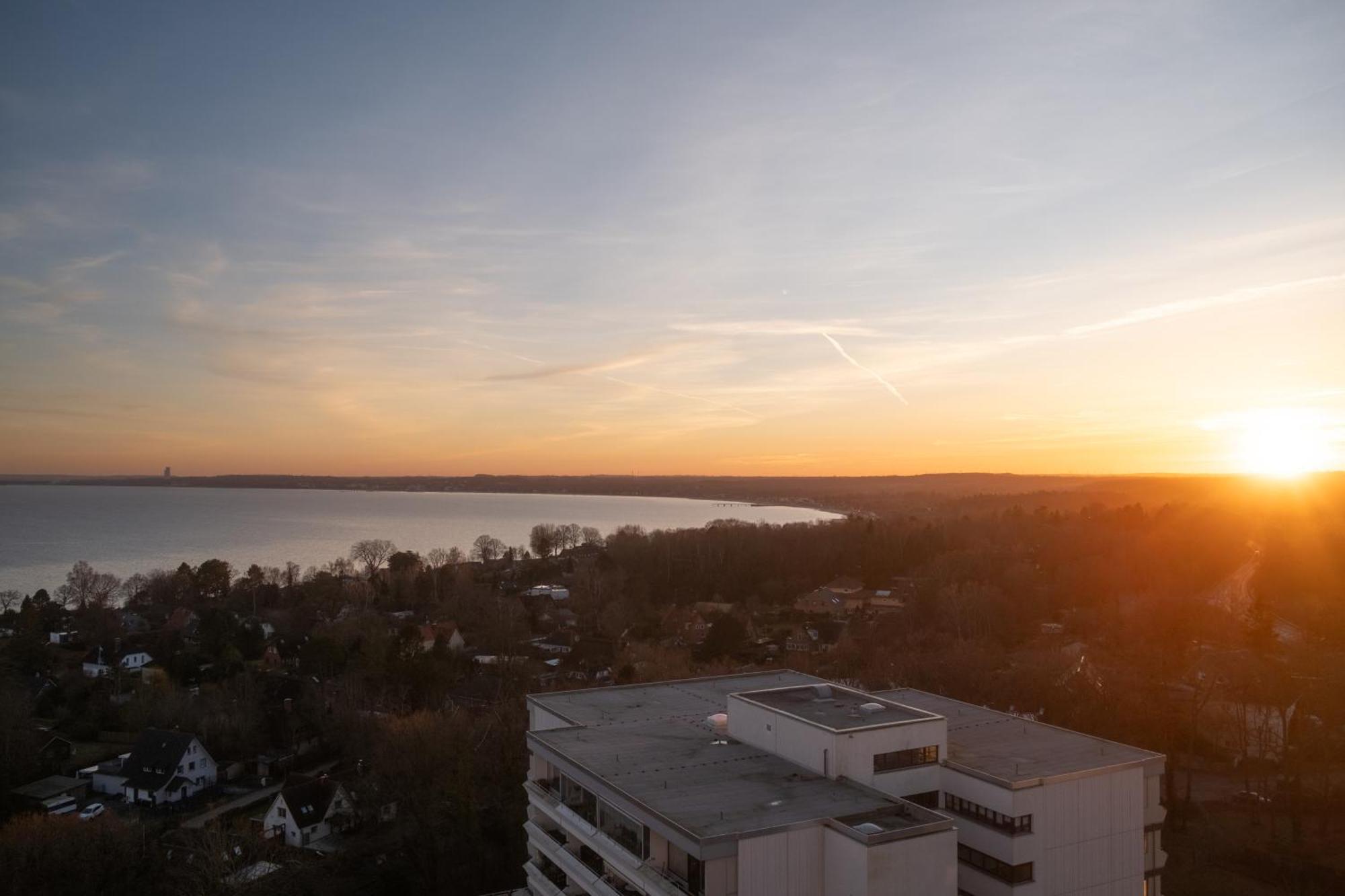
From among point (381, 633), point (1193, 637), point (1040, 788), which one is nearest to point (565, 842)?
point (1040, 788)

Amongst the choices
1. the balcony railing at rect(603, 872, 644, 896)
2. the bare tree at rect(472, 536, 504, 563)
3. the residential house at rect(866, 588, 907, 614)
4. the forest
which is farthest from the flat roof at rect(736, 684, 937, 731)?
the bare tree at rect(472, 536, 504, 563)

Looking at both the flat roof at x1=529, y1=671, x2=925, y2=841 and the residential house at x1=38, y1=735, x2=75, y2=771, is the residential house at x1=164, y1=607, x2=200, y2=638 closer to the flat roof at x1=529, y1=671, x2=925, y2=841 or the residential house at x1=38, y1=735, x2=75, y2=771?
the residential house at x1=38, y1=735, x2=75, y2=771

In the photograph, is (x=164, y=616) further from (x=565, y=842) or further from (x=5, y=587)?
(x=565, y=842)

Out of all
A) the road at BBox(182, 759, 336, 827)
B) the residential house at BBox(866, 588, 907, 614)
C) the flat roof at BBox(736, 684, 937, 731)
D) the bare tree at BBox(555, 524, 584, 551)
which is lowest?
the road at BBox(182, 759, 336, 827)

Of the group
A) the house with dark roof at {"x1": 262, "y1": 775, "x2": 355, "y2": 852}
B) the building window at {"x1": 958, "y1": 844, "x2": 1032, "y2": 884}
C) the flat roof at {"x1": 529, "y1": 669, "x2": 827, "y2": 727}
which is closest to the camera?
the building window at {"x1": 958, "y1": 844, "x2": 1032, "y2": 884}

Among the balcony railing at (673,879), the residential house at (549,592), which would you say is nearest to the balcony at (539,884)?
the balcony railing at (673,879)
